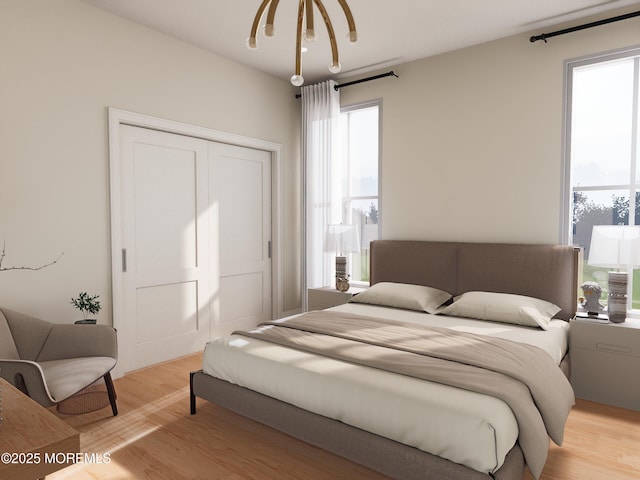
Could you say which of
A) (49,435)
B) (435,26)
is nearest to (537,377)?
(49,435)

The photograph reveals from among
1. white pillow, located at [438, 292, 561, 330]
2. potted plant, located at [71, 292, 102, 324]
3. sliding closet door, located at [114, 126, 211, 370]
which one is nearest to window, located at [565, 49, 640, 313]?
white pillow, located at [438, 292, 561, 330]

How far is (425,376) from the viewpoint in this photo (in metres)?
1.96

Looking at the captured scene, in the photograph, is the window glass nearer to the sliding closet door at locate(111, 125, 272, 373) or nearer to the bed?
the bed

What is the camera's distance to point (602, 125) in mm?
3262

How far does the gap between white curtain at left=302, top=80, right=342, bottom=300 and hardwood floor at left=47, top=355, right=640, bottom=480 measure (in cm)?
216

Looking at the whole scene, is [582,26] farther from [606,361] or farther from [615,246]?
[606,361]

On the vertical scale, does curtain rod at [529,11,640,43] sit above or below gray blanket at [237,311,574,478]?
above

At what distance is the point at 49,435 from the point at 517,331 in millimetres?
2626

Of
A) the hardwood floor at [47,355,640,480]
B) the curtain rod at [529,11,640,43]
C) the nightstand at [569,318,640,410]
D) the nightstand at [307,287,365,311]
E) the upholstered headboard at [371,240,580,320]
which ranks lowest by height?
the hardwood floor at [47,355,640,480]

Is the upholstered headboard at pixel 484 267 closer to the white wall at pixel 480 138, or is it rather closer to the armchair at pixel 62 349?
the white wall at pixel 480 138

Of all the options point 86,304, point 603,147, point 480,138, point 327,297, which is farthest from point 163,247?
point 603,147

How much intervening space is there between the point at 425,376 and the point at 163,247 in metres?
2.59

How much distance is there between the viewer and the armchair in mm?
2409

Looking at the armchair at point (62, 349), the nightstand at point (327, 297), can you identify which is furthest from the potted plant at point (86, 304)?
the nightstand at point (327, 297)
